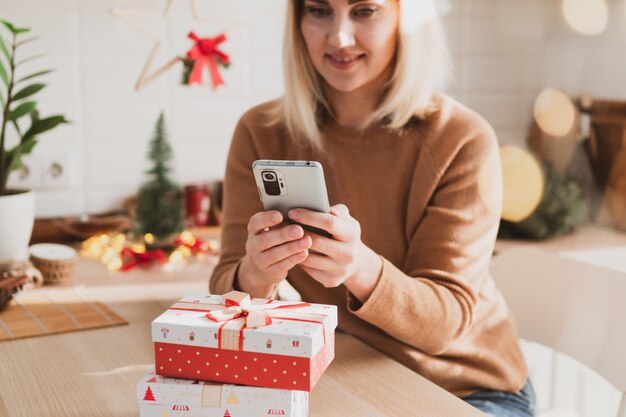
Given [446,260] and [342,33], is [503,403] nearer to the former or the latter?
[446,260]

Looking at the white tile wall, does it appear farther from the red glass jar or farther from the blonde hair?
the blonde hair

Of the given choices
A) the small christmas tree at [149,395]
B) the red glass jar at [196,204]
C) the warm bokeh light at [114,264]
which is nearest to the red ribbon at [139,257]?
the warm bokeh light at [114,264]

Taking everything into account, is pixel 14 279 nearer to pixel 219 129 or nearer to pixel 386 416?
pixel 386 416

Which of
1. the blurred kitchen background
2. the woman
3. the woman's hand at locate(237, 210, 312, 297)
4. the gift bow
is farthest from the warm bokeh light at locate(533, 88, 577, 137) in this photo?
the gift bow

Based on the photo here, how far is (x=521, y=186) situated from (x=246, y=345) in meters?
1.43

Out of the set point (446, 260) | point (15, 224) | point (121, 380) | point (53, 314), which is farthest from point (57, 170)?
point (446, 260)

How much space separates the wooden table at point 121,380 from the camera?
87cm

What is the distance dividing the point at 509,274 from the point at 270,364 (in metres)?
0.85

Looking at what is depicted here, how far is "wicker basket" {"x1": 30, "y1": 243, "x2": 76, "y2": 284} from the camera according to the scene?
141 centimetres

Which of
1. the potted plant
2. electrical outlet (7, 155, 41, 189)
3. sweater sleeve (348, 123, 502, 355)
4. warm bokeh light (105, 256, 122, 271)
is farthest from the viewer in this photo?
electrical outlet (7, 155, 41, 189)

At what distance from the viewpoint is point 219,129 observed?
202 cm

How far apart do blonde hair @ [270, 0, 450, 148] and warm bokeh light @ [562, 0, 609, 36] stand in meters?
1.11

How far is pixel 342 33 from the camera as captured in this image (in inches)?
47.1

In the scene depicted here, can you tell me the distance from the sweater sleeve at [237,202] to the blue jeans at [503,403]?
477 mm
